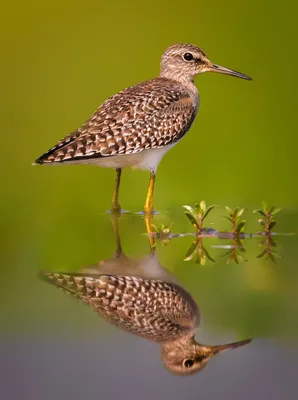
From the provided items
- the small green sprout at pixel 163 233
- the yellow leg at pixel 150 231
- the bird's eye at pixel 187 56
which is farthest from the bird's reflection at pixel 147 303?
the bird's eye at pixel 187 56

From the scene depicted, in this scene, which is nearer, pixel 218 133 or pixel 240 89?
pixel 218 133

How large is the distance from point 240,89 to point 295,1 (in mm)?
2409

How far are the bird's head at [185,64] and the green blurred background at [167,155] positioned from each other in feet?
4.71

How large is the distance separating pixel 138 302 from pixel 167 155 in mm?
9184

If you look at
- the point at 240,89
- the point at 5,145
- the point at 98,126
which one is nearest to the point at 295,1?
the point at 240,89

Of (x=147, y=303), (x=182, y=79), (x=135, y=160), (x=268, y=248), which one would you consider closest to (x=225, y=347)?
(x=147, y=303)

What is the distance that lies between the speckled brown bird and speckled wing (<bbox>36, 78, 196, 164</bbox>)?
3.35 meters

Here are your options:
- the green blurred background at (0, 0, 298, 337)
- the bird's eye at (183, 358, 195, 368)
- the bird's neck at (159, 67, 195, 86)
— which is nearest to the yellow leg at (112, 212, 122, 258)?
the green blurred background at (0, 0, 298, 337)

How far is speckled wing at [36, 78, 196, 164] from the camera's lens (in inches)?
365

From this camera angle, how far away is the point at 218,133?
563 inches

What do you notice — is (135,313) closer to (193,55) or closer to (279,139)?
(193,55)

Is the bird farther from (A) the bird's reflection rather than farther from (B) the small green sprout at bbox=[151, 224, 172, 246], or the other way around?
(A) the bird's reflection

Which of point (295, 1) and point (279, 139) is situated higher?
point (295, 1)

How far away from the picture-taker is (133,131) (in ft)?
31.9
